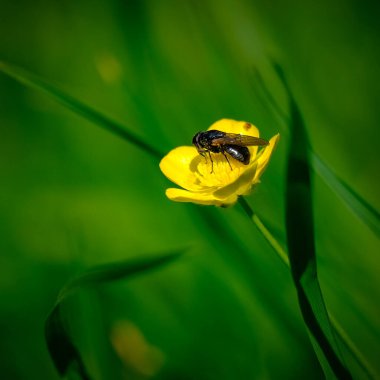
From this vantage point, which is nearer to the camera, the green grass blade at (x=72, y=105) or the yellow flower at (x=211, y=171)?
the yellow flower at (x=211, y=171)

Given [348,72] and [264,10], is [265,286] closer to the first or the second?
[348,72]

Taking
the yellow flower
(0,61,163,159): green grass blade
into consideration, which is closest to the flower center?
the yellow flower

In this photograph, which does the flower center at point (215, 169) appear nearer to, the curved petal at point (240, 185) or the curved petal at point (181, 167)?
the curved petal at point (181, 167)

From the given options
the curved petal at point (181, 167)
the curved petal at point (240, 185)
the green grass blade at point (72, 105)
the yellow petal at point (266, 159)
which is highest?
the green grass blade at point (72, 105)

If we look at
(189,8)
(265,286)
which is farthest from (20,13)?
(265,286)

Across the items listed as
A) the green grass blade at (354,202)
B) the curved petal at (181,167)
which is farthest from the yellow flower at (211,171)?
the green grass blade at (354,202)

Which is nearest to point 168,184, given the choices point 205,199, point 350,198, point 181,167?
point 181,167
